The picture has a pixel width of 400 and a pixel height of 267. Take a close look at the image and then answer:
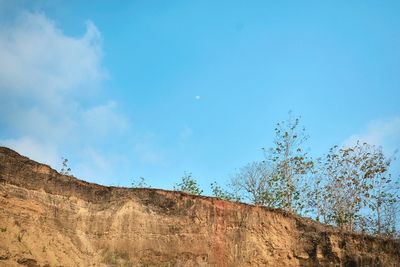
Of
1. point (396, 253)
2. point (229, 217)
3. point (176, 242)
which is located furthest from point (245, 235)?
point (396, 253)

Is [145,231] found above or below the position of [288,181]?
below

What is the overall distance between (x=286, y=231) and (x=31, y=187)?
1250cm

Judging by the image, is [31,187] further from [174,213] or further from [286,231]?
[286,231]

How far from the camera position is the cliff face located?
1833cm

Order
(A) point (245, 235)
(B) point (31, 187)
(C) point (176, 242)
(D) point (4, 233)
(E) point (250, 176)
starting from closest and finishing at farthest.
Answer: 1. (D) point (4, 233)
2. (B) point (31, 187)
3. (C) point (176, 242)
4. (A) point (245, 235)
5. (E) point (250, 176)

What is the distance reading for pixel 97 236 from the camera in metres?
20.0

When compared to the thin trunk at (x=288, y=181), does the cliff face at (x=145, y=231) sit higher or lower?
lower

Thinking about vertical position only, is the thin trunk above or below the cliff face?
above

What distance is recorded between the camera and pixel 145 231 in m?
21.0

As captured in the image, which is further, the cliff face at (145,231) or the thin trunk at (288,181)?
the thin trunk at (288,181)

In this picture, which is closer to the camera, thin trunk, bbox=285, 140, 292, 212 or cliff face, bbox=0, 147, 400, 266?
cliff face, bbox=0, 147, 400, 266

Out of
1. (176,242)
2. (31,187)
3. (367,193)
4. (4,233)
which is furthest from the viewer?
(367,193)

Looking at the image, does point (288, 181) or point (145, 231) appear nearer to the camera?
point (145, 231)

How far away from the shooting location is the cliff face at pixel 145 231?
60.1ft
